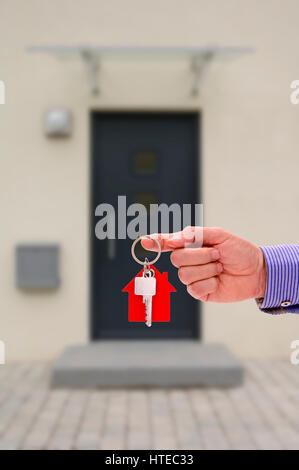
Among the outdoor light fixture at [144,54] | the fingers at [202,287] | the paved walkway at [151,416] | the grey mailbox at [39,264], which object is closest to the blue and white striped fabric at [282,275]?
the fingers at [202,287]

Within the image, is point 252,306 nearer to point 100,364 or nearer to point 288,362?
point 288,362

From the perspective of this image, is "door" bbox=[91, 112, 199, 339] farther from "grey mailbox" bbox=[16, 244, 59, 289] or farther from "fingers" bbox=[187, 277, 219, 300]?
"fingers" bbox=[187, 277, 219, 300]

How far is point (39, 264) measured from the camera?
4.34 meters

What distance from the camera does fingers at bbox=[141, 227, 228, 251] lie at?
96 centimetres

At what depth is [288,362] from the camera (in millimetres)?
4340

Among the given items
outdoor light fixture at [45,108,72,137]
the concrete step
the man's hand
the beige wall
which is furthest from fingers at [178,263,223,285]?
outdoor light fixture at [45,108,72,137]

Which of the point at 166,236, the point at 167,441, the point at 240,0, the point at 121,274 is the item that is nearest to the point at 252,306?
the point at 121,274

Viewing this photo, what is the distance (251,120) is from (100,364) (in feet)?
8.62

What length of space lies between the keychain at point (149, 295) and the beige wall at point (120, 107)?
3.43 meters

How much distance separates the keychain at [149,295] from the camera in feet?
3.17

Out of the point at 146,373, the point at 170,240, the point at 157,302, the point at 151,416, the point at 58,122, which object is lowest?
the point at 151,416

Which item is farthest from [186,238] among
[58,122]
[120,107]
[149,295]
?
[120,107]

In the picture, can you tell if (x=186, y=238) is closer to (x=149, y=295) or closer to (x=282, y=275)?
(x=149, y=295)

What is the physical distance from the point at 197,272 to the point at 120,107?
3.58 metres
